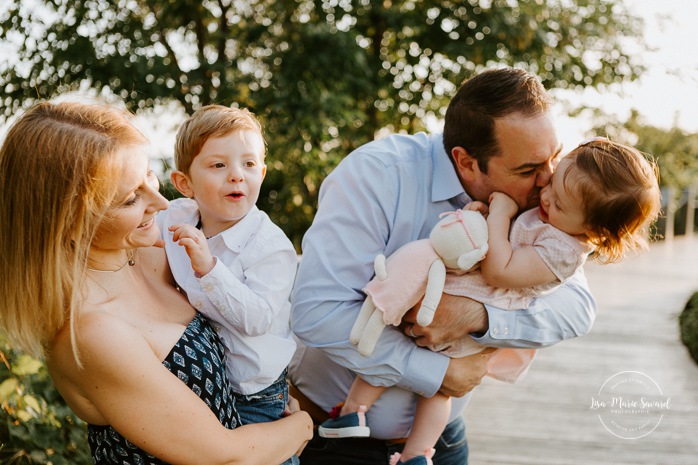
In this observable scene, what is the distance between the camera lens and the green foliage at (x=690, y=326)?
5703 millimetres

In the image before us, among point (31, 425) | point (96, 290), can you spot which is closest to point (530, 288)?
point (96, 290)

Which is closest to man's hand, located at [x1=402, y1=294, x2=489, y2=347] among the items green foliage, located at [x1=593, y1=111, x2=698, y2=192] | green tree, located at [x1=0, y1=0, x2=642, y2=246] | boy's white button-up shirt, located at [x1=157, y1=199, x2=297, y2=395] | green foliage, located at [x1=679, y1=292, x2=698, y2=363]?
boy's white button-up shirt, located at [x1=157, y1=199, x2=297, y2=395]

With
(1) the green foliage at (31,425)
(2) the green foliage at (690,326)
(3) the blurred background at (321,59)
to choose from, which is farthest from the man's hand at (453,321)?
(2) the green foliage at (690,326)

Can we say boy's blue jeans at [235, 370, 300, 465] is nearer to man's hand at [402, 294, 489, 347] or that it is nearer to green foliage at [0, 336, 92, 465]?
man's hand at [402, 294, 489, 347]

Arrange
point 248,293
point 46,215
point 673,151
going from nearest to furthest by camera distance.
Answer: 1. point 46,215
2. point 248,293
3. point 673,151

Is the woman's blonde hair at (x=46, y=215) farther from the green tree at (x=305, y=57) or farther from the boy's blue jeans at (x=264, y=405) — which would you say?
the green tree at (x=305, y=57)

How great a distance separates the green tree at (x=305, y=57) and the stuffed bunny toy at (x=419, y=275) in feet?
10.7

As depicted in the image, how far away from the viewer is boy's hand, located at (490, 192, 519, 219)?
2.02 meters

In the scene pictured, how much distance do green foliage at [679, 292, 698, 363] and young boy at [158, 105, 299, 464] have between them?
4.80 meters

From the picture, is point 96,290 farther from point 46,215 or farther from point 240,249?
point 240,249

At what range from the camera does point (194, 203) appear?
1.94 m

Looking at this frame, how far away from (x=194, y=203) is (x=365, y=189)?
47 centimetres

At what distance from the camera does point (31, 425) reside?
8.14ft

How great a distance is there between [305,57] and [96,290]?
A: 405 centimetres
